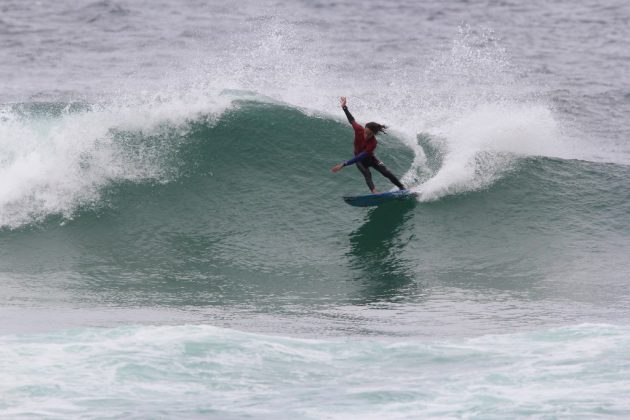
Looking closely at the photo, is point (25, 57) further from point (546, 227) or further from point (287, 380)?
point (287, 380)

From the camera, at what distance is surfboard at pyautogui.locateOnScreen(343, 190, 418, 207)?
15180mm

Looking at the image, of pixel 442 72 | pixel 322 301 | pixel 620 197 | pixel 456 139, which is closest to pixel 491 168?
pixel 456 139

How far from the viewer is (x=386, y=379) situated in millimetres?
10281

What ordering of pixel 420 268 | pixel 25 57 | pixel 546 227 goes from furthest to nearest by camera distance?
pixel 25 57 < pixel 546 227 < pixel 420 268

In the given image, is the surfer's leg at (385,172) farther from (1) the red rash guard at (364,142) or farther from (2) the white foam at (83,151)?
(2) the white foam at (83,151)

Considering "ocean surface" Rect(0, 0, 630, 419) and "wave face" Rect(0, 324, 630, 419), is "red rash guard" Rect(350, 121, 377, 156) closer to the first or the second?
"ocean surface" Rect(0, 0, 630, 419)

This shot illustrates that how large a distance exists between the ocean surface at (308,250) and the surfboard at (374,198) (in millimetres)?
229

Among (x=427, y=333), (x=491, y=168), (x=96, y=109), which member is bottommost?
(x=427, y=333)

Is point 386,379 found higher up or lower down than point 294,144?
lower down

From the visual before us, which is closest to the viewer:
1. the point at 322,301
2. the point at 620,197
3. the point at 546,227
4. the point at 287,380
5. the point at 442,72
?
the point at 287,380

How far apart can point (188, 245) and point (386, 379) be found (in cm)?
568

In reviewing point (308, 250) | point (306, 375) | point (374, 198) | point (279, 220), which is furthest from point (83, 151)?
point (306, 375)

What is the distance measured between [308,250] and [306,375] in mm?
4792

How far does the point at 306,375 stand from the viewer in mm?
10383
